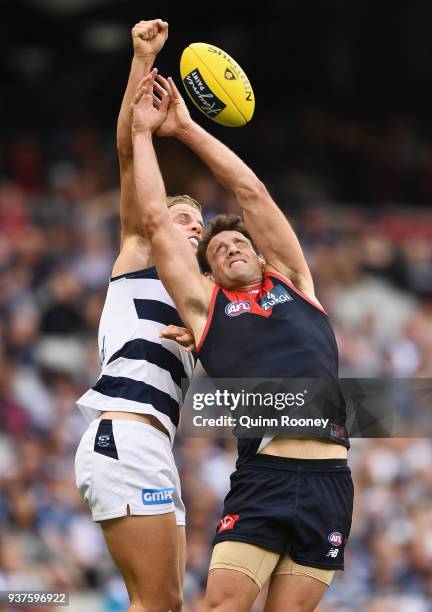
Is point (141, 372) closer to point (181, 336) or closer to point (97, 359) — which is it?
point (181, 336)

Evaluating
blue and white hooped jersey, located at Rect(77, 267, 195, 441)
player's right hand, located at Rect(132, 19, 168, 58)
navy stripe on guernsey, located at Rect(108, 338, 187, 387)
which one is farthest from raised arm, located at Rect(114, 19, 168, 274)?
navy stripe on guernsey, located at Rect(108, 338, 187, 387)

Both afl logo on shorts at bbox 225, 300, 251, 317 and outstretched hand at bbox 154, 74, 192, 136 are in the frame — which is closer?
afl logo on shorts at bbox 225, 300, 251, 317

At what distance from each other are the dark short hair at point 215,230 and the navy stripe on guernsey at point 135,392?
73 centimetres

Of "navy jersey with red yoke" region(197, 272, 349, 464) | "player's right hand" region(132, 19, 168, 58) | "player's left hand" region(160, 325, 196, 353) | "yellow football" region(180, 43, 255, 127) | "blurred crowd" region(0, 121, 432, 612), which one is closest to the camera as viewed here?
"navy jersey with red yoke" region(197, 272, 349, 464)

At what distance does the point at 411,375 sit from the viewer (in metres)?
12.7

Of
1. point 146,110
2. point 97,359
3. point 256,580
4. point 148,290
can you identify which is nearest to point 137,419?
point 148,290

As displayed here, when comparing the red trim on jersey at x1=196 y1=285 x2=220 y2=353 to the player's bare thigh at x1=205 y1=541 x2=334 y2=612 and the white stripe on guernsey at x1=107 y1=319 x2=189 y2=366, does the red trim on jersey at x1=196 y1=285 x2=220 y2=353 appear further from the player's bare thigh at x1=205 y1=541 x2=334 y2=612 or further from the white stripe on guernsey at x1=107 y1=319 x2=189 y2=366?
the player's bare thigh at x1=205 y1=541 x2=334 y2=612

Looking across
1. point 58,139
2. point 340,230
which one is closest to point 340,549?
point 340,230

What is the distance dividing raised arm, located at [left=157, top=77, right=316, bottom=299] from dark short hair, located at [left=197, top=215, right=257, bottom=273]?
238 mm

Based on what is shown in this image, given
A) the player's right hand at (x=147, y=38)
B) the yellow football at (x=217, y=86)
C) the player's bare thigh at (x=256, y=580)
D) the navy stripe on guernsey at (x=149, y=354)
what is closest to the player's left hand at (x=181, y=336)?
the navy stripe on guernsey at (x=149, y=354)

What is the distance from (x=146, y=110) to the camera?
5945 millimetres

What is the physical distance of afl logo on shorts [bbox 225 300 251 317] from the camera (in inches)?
224

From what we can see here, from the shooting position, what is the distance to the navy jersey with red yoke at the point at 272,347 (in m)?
5.56

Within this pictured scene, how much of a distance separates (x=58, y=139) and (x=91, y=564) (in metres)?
7.79
